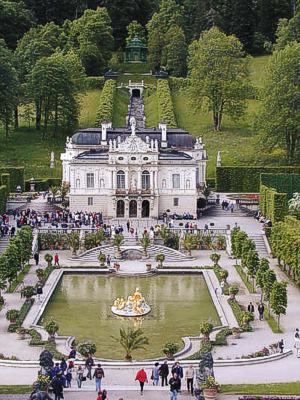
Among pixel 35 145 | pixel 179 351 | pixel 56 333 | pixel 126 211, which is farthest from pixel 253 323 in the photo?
pixel 35 145

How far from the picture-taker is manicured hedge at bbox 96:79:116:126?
10161 centimetres

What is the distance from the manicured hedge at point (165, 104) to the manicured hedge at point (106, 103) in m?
5.67

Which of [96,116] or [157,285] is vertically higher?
[96,116]

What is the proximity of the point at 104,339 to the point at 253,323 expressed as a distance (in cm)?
801

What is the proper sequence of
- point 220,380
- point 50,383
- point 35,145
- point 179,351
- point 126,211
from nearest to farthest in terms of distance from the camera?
point 50,383 < point 220,380 < point 179,351 < point 126,211 < point 35,145

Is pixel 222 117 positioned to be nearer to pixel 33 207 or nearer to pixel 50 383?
pixel 33 207

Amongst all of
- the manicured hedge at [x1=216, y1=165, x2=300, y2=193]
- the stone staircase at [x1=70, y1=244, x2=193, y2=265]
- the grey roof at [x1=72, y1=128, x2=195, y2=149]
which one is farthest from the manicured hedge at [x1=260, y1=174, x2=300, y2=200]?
the stone staircase at [x1=70, y1=244, x2=193, y2=265]

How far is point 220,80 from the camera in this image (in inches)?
3912

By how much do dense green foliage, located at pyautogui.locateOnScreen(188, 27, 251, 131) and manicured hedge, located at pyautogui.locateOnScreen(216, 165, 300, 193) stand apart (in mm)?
14324

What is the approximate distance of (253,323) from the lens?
150 feet

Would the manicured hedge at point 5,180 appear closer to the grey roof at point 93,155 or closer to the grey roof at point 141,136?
the grey roof at point 141,136

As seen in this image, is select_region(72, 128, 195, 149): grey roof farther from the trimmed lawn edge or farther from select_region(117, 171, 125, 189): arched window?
the trimmed lawn edge

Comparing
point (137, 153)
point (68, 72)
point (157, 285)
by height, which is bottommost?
point (157, 285)

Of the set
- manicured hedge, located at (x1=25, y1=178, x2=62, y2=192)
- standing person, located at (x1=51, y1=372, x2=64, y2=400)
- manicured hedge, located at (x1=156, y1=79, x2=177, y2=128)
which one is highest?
manicured hedge, located at (x1=156, y1=79, x2=177, y2=128)
